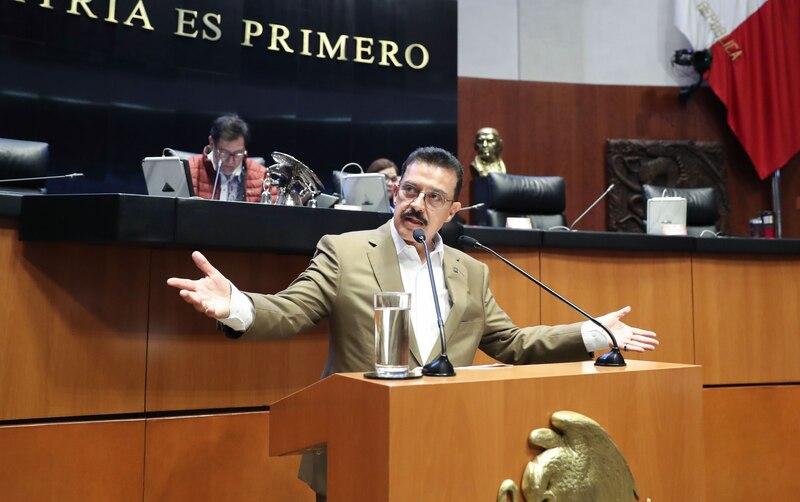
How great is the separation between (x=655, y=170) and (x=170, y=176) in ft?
16.5

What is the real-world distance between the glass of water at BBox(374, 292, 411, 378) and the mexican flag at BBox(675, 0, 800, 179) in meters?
6.26

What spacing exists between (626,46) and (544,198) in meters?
2.70

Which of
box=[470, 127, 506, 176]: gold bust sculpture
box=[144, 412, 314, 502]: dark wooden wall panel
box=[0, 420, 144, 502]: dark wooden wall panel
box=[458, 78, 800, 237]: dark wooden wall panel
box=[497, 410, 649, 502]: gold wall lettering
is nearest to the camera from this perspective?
box=[497, 410, 649, 502]: gold wall lettering

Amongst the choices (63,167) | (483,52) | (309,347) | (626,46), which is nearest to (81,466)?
(309,347)

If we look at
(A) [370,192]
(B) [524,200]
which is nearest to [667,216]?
(B) [524,200]

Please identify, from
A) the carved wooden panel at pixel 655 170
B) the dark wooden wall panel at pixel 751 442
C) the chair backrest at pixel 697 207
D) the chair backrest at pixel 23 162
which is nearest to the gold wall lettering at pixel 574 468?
the dark wooden wall panel at pixel 751 442

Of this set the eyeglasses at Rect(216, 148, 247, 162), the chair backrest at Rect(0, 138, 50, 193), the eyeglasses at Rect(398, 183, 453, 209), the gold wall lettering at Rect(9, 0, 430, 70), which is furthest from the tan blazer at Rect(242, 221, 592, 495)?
the gold wall lettering at Rect(9, 0, 430, 70)

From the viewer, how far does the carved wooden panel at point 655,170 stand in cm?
670

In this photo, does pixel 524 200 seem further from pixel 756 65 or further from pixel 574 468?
pixel 574 468

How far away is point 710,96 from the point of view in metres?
6.96

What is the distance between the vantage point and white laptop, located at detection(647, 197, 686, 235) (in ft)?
12.1

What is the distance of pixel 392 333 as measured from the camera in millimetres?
1377

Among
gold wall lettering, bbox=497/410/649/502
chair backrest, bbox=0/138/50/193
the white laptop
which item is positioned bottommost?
gold wall lettering, bbox=497/410/649/502

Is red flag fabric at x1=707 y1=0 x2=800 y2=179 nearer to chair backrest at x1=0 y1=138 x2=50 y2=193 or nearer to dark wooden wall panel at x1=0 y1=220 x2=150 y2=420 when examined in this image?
chair backrest at x1=0 y1=138 x2=50 y2=193
